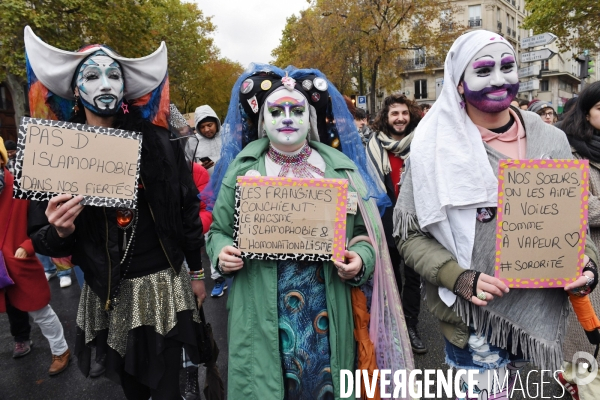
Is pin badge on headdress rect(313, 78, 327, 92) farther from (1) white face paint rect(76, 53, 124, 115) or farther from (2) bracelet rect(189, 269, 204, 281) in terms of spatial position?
(2) bracelet rect(189, 269, 204, 281)

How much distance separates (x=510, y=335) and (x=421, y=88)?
3521 cm

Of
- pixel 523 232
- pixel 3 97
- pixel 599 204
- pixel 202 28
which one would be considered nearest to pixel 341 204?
pixel 523 232

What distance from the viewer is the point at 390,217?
133 inches

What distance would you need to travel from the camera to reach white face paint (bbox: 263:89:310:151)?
1.85 metres

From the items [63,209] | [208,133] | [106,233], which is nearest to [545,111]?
[208,133]

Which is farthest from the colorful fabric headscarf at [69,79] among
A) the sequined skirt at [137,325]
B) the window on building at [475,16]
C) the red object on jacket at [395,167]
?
the window on building at [475,16]

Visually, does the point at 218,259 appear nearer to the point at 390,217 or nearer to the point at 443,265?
the point at 443,265

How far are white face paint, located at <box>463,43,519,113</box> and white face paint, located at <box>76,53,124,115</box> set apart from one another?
164 centimetres

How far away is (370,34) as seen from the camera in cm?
1684

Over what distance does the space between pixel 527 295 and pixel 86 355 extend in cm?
220

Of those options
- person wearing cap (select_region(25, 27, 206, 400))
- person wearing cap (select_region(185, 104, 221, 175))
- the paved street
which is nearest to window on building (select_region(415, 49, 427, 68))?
person wearing cap (select_region(185, 104, 221, 175))

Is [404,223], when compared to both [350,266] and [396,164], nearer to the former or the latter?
[350,266]

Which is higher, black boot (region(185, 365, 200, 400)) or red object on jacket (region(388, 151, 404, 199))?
red object on jacket (region(388, 151, 404, 199))

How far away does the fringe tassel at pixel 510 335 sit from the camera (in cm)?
163
